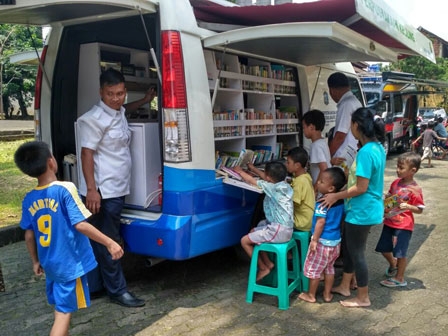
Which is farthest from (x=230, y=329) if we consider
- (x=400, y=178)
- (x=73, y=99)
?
(x=73, y=99)

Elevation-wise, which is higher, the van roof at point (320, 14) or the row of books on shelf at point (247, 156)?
the van roof at point (320, 14)

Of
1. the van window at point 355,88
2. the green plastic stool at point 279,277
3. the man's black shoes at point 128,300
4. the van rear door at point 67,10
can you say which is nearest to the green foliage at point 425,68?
the van window at point 355,88

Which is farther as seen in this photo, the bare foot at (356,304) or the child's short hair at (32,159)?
the bare foot at (356,304)

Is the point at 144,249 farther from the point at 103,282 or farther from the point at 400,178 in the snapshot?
the point at 400,178

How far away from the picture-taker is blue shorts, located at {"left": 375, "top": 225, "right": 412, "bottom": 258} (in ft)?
12.1

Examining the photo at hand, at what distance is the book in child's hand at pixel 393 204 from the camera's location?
12.1 feet

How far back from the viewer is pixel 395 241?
3756mm

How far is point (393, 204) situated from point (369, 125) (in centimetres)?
91

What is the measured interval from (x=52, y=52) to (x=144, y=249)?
1.92 meters

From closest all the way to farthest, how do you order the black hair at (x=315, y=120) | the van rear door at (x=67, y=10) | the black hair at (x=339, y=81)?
the van rear door at (x=67, y=10), the black hair at (x=315, y=120), the black hair at (x=339, y=81)

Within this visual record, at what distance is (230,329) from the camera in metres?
2.97

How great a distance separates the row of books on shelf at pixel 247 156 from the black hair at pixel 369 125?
101cm

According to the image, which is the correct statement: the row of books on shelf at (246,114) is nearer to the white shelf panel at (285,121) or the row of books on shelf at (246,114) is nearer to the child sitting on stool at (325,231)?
the white shelf panel at (285,121)

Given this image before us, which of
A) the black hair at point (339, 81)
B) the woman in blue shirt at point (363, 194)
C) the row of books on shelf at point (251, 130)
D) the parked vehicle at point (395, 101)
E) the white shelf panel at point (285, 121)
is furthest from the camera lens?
the parked vehicle at point (395, 101)
